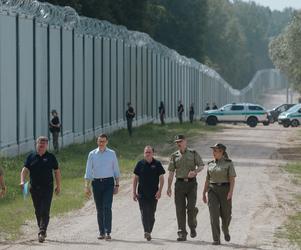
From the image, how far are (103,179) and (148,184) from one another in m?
0.74

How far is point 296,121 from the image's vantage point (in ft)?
256

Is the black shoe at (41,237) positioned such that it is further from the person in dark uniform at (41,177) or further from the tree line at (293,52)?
the tree line at (293,52)

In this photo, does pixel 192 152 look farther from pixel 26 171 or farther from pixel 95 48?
pixel 95 48

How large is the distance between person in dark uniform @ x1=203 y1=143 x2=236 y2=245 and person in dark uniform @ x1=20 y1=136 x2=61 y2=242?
2464mm

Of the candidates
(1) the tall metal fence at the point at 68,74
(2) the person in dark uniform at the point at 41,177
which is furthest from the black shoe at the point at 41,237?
(1) the tall metal fence at the point at 68,74

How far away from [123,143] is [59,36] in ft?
21.3

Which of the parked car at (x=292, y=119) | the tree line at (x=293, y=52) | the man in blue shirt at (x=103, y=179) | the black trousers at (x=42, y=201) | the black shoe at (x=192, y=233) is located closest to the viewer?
the black trousers at (x=42, y=201)

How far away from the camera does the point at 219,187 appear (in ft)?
59.4

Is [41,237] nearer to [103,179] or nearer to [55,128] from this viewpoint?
[103,179]

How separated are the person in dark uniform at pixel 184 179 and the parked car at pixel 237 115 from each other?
191ft

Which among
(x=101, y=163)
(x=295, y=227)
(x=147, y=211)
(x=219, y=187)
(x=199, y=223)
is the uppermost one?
(x=101, y=163)

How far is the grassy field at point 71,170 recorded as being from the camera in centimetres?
2212

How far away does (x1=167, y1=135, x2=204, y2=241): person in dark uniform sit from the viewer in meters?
18.5

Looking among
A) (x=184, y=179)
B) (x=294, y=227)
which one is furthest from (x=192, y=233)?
(x=294, y=227)
